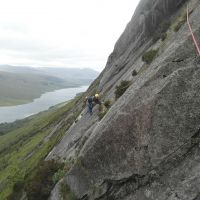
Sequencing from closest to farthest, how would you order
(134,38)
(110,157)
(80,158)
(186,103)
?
(186,103) < (110,157) < (80,158) < (134,38)

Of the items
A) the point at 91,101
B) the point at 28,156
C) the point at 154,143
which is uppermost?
the point at 91,101

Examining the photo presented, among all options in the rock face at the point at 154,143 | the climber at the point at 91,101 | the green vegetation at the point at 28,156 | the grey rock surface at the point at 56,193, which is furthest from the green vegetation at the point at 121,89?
the green vegetation at the point at 28,156

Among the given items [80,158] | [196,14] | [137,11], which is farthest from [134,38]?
[80,158]

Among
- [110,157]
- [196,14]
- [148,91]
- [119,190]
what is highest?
[196,14]

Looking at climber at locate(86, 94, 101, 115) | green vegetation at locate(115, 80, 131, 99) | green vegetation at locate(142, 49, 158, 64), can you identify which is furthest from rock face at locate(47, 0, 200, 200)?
climber at locate(86, 94, 101, 115)

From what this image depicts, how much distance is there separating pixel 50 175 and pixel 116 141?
10782 mm

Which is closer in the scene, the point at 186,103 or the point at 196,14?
the point at 186,103

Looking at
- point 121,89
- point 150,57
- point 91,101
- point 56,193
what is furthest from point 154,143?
point 91,101

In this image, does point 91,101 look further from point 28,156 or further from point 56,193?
point 28,156

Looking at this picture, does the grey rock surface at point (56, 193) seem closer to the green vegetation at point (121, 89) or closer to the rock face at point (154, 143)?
the rock face at point (154, 143)

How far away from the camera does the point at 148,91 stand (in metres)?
19.6

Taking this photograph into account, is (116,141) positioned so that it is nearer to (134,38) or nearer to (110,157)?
(110,157)

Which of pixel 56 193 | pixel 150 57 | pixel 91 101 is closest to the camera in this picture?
pixel 56 193

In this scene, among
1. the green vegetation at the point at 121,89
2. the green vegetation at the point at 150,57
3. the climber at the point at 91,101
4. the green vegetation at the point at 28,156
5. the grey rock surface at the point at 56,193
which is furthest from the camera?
the green vegetation at the point at 28,156
